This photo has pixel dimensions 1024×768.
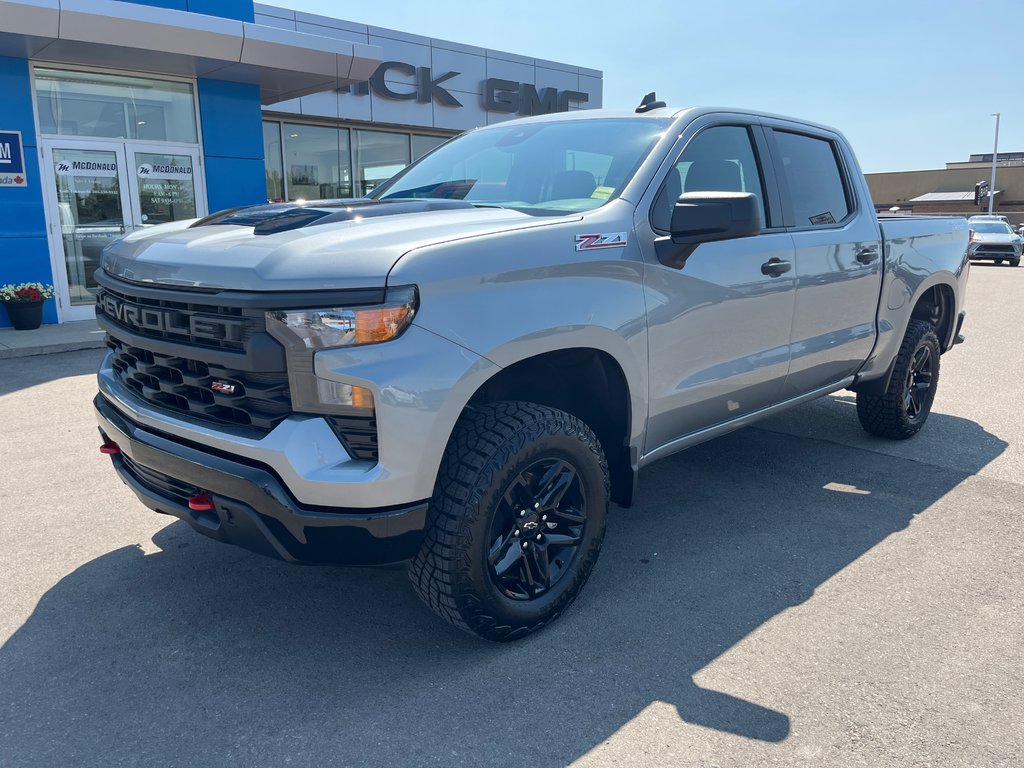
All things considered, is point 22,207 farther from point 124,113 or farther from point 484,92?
point 484,92

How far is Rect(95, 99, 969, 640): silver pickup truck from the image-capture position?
2381 mm

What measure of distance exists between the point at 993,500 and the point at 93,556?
14.7ft

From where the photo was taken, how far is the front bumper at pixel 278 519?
7.85 ft

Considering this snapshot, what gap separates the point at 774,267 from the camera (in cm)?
373

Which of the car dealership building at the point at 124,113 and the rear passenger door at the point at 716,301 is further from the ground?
the car dealership building at the point at 124,113

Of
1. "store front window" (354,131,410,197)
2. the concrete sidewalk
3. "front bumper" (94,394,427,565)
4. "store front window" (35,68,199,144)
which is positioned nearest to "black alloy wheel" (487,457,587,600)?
"front bumper" (94,394,427,565)

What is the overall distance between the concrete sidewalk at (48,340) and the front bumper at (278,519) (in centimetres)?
738

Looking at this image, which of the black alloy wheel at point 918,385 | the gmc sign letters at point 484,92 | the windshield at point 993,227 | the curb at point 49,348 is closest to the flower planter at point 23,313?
the curb at point 49,348

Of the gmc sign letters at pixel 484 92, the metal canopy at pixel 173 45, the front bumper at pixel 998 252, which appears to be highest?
the gmc sign letters at pixel 484 92

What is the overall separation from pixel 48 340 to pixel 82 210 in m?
2.90

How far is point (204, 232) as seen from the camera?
2.95 meters

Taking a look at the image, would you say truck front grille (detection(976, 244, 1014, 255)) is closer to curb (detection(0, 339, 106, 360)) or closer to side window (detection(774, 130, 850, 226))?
side window (detection(774, 130, 850, 226))

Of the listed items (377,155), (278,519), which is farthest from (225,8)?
(278,519)

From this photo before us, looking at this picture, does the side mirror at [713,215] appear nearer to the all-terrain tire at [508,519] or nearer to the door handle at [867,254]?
the all-terrain tire at [508,519]
